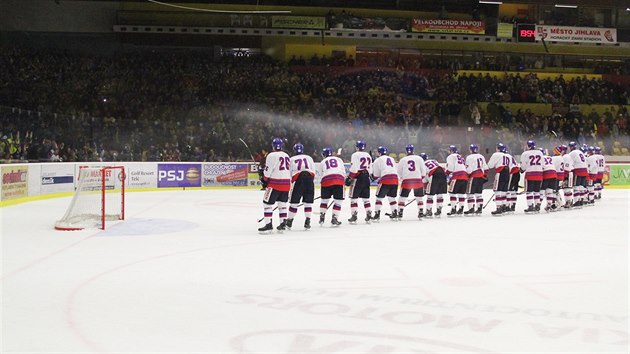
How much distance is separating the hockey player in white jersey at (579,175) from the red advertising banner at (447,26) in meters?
11.2

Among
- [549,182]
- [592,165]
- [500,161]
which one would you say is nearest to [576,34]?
[592,165]

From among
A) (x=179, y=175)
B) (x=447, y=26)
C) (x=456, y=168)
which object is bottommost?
(x=179, y=175)

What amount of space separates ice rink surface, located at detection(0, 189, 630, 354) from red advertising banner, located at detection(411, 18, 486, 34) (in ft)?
51.2

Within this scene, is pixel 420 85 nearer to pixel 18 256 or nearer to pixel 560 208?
pixel 560 208

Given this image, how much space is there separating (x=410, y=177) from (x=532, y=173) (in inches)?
109

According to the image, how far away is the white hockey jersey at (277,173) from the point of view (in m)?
9.55

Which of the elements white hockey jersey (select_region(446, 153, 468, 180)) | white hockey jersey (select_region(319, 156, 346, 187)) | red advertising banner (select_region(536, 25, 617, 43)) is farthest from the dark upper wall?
white hockey jersey (select_region(319, 156, 346, 187))

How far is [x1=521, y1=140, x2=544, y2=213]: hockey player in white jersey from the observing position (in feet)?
43.4

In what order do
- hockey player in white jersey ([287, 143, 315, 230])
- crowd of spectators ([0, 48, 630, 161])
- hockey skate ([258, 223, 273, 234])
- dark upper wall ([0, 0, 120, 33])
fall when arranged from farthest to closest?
dark upper wall ([0, 0, 120, 33]) < crowd of spectators ([0, 48, 630, 161]) < hockey player in white jersey ([287, 143, 315, 230]) < hockey skate ([258, 223, 273, 234])

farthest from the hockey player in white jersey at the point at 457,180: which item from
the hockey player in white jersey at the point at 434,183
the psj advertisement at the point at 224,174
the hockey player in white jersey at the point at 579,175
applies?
the psj advertisement at the point at 224,174

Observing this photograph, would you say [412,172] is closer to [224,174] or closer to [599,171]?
[599,171]

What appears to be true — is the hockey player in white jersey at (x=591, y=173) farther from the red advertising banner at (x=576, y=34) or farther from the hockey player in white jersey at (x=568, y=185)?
the red advertising banner at (x=576, y=34)

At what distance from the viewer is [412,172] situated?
1199 centimetres

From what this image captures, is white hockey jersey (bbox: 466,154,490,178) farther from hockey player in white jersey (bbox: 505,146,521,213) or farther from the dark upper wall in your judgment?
the dark upper wall
